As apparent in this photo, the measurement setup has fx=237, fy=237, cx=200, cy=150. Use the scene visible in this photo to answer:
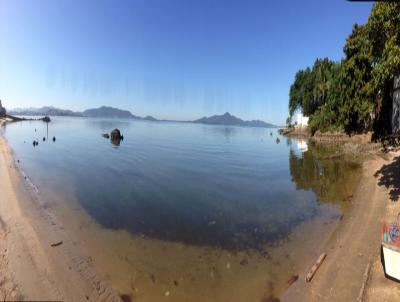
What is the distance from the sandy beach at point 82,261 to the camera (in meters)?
7.45

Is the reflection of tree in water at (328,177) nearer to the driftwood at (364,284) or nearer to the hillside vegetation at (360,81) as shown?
the hillside vegetation at (360,81)

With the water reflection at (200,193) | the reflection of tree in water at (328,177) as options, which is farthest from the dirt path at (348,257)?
the reflection of tree in water at (328,177)

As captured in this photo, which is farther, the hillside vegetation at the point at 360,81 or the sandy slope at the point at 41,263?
the hillside vegetation at the point at 360,81

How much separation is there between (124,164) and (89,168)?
390cm

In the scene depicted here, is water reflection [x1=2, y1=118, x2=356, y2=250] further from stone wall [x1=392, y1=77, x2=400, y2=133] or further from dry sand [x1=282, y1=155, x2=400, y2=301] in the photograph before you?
stone wall [x1=392, y1=77, x2=400, y2=133]

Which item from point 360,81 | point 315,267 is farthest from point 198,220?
point 360,81

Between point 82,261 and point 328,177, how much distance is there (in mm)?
21344

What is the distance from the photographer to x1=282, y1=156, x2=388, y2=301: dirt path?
757cm

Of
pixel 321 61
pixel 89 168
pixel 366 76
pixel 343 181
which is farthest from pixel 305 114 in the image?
pixel 89 168

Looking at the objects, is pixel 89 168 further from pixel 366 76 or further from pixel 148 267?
pixel 366 76

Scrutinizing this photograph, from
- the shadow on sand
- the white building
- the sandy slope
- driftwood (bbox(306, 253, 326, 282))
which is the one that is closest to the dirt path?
driftwood (bbox(306, 253, 326, 282))

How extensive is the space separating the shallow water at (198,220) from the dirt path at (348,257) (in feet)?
2.56

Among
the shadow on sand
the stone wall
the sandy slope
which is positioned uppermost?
the stone wall

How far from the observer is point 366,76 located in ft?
102
